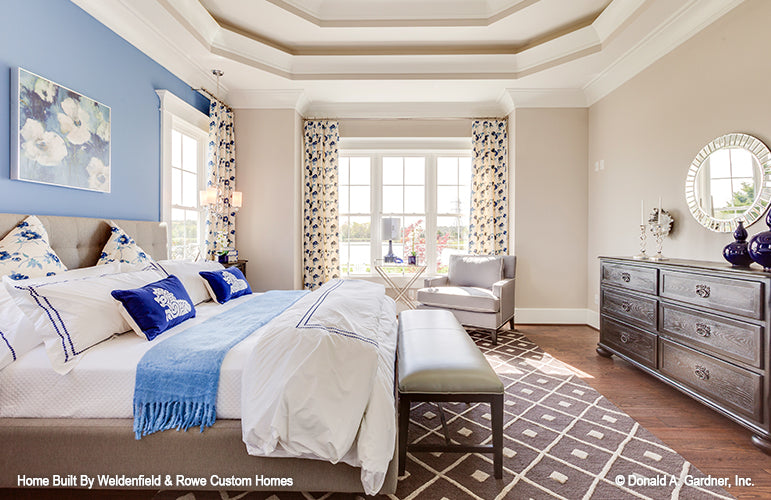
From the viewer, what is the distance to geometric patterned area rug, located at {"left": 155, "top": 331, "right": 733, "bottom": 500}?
4.97 feet

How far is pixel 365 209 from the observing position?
16.5ft

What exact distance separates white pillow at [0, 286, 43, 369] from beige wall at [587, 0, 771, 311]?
417 centimetres

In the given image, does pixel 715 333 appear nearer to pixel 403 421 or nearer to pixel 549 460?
pixel 549 460

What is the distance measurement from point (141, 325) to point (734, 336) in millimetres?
3172

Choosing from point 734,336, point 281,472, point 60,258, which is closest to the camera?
point 281,472

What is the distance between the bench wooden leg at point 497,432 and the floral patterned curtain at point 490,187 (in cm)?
326

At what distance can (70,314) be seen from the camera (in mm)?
1490

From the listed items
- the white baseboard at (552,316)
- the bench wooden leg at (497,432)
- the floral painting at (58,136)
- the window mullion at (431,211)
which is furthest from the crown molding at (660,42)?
the floral painting at (58,136)

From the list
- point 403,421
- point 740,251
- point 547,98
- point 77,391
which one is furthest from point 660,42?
point 77,391

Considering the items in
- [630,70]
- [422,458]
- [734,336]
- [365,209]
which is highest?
[630,70]

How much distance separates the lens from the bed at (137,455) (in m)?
1.36

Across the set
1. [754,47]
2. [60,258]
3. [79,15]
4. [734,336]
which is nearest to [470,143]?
[754,47]

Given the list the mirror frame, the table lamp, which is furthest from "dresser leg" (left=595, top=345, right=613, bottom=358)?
the table lamp

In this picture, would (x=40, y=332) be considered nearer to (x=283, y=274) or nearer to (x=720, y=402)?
(x=283, y=274)
